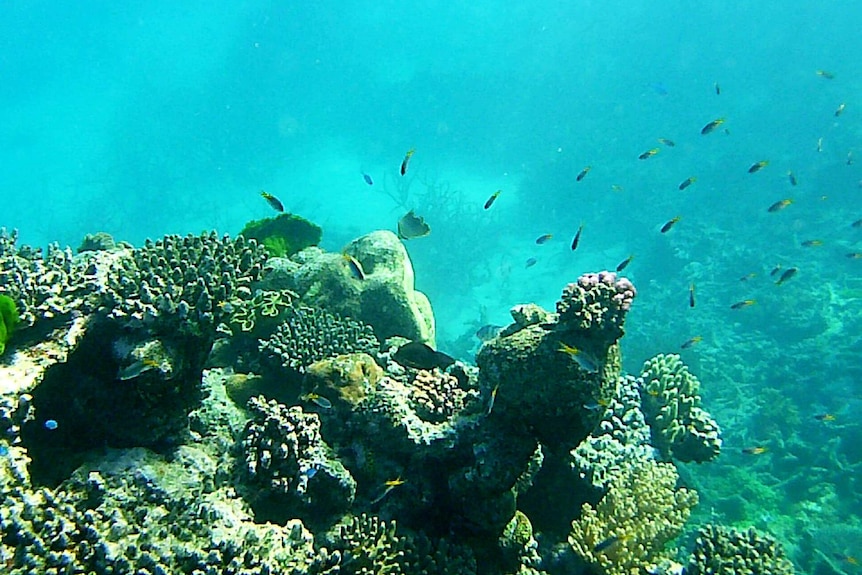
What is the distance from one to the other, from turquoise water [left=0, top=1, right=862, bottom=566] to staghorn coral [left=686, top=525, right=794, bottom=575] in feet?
19.2

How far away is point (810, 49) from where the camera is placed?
4553 cm

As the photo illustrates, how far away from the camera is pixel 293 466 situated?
4.37m

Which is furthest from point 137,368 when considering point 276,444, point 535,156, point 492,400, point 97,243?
point 535,156

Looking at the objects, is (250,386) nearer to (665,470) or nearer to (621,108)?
(665,470)

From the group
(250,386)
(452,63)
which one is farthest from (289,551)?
(452,63)

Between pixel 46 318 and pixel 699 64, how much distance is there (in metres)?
60.6

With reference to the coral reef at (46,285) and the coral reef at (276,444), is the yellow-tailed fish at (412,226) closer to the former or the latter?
the coral reef at (276,444)

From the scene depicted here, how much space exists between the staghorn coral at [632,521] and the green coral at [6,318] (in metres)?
5.34

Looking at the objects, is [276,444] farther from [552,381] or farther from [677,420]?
[677,420]

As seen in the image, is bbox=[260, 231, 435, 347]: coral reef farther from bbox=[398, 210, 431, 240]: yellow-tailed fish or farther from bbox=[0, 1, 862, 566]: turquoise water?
bbox=[0, 1, 862, 566]: turquoise water

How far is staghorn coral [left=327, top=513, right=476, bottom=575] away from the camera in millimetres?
4098

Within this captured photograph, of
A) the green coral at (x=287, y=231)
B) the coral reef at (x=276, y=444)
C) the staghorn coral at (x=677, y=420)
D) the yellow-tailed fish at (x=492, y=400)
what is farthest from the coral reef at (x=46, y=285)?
the staghorn coral at (x=677, y=420)

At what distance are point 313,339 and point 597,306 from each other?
3.50 m

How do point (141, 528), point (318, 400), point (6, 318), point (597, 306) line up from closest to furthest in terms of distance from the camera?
1. point (141, 528)
2. point (6, 318)
3. point (597, 306)
4. point (318, 400)
